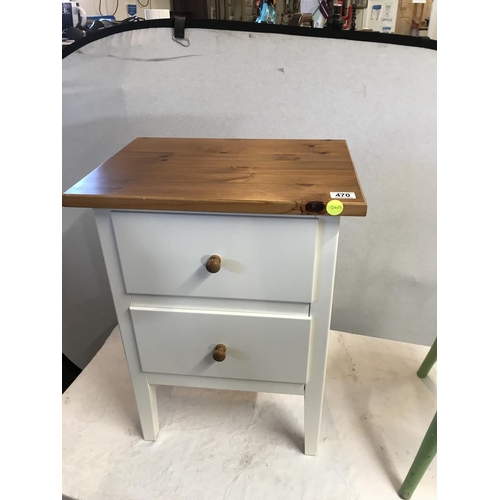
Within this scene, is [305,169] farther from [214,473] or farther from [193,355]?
[214,473]

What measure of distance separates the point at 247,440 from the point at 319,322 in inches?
14.8

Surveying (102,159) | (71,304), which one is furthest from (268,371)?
(71,304)

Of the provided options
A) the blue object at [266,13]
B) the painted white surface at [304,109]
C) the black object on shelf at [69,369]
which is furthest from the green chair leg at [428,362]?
the black object on shelf at [69,369]

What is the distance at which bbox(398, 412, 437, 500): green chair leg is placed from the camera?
69 centimetres

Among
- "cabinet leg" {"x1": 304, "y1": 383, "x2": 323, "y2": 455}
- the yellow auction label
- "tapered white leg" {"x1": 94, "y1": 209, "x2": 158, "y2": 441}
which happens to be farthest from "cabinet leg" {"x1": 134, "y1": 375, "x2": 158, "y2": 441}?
the yellow auction label

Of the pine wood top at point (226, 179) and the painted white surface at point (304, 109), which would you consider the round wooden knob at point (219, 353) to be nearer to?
the pine wood top at point (226, 179)

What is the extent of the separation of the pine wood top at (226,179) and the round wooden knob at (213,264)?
0.27ft

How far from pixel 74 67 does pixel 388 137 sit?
2.82ft

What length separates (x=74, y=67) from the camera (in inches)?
42.9

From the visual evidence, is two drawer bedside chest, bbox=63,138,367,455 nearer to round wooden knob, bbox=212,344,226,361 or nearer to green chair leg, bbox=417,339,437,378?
round wooden knob, bbox=212,344,226,361

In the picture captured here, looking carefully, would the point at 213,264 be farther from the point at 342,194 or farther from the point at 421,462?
the point at 421,462

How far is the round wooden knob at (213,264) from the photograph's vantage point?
0.62 meters

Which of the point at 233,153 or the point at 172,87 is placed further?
the point at 172,87

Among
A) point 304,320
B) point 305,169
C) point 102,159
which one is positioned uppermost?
point 305,169
